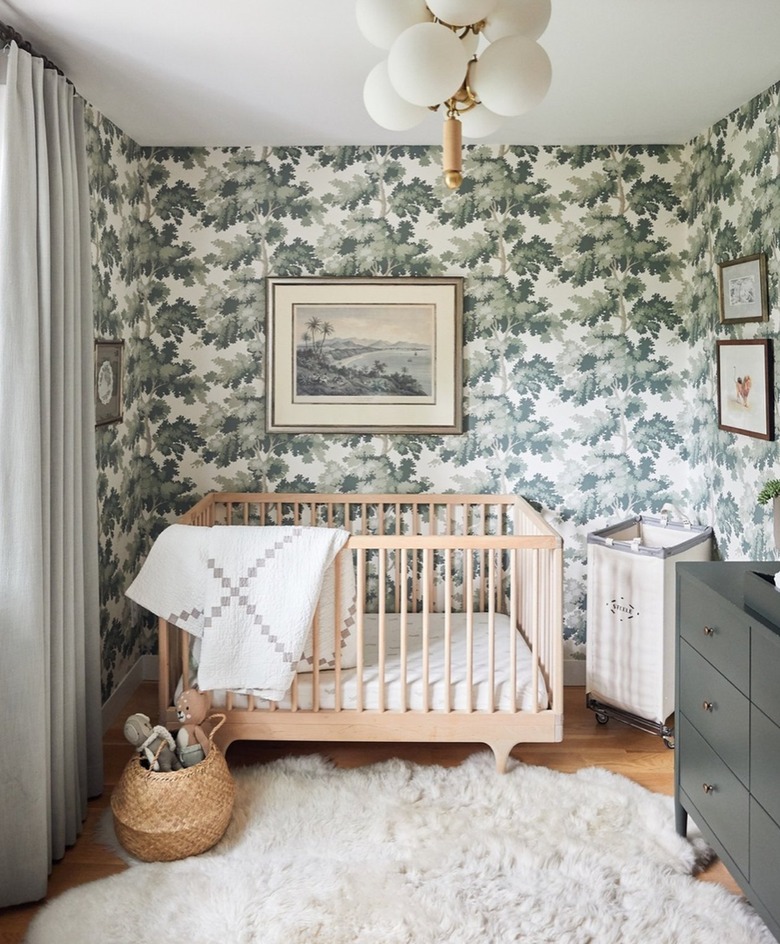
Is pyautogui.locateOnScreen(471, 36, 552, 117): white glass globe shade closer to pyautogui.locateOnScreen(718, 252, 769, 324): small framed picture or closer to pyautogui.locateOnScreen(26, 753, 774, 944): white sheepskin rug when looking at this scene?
pyautogui.locateOnScreen(718, 252, 769, 324): small framed picture

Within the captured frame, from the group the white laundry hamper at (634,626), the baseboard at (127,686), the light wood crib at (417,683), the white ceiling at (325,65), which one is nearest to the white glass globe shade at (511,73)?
the white ceiling at (325,65)

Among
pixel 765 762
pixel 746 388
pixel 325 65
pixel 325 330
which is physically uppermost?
pixel 325 65

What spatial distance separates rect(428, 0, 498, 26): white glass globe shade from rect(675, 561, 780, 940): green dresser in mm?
1380

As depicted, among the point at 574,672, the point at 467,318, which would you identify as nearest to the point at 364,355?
the point at 467,318

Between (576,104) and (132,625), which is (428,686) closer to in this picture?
(132,625)

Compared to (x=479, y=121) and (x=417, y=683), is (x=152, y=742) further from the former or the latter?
(x=479, y=121)

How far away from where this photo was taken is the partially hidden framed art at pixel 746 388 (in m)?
2.88

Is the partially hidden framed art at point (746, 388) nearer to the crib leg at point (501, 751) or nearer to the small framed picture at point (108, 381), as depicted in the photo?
the crib leg at point (501, 751)

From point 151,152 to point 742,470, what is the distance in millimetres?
2709

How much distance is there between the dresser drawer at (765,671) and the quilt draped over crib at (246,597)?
1.34m

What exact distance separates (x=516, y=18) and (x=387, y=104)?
0.95 feet

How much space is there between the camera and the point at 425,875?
7.67ft

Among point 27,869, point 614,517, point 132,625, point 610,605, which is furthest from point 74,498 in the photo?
point 614,517

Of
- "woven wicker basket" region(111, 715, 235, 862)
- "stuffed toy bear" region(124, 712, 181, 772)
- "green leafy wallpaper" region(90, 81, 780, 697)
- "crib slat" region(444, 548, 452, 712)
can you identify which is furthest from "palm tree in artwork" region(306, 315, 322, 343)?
"woven wicker basket" region(111, 715, 235, 862)
